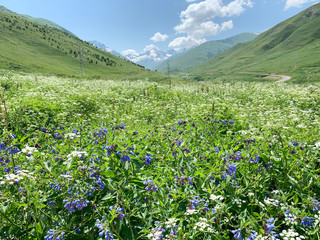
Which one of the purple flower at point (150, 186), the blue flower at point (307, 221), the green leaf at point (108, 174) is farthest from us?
the green leaf at point (108, 174)

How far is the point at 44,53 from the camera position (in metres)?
140

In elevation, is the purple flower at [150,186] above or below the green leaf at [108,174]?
below

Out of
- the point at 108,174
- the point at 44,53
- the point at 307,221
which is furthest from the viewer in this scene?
the point at 44,53

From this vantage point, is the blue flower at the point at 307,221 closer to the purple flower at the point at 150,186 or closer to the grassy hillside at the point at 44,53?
the purple flower at the point at 150,186

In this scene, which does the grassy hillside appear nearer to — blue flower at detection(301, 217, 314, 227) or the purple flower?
the purple flower

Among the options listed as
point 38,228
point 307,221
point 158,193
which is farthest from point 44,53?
point 307,221

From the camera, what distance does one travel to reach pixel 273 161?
4391mm

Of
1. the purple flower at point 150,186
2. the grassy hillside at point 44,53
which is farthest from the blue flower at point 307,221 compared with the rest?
the grassy hillside at point 44,53

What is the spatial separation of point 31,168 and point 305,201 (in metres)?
Result: 4.77

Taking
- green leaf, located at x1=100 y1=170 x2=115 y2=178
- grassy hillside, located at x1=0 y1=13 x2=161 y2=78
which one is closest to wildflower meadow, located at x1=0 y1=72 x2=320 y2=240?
green leaf, located at x1=100 y1=170 x2=115 y2=178

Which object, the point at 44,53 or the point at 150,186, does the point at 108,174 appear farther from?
the point at 44,53

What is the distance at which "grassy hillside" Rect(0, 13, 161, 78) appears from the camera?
368ft

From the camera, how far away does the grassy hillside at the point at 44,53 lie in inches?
4410

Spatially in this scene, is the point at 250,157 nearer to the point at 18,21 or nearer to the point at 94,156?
the point at 94,156
